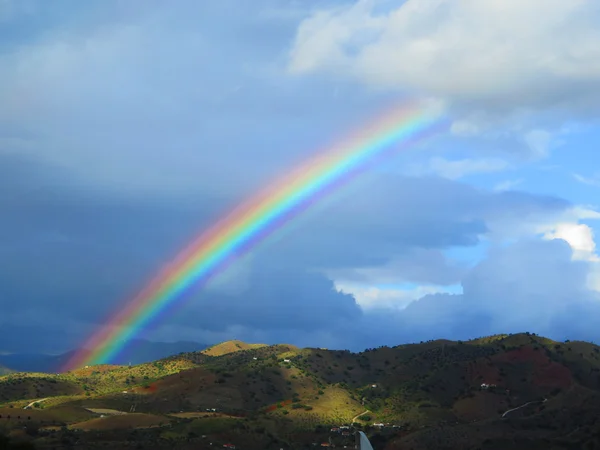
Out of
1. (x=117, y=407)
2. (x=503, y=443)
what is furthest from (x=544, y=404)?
(x=117, y=407)

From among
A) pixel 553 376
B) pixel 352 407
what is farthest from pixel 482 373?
pixel 352 407

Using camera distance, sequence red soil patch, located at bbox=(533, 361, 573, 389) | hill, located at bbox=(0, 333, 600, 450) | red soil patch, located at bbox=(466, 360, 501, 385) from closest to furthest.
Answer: hill, located at bbox=(0, 333, 600, 450) < red soil patch, located at bbox=(533, 361, 573, 389) < red soil patch, located at bbox=(466, 360, 501, 385)

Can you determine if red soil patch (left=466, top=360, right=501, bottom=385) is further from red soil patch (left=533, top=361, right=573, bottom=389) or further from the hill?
red soil patch (left=533, top=361, right=573, bottom=389)

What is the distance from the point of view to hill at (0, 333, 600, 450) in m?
115

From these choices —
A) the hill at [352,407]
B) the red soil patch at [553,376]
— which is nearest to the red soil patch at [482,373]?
the hill at [352,407]

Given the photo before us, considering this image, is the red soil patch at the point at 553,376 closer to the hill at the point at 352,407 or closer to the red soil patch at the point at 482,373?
the hill at the point at 352,407

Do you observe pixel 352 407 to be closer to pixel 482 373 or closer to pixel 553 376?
pixel 482 373

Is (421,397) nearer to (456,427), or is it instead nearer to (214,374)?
(456,427)

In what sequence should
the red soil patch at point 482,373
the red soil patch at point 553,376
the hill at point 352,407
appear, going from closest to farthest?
1. the hill at point 352,407
2. the red soil patch at point 553,376
3. the red soil patch at point 482,373

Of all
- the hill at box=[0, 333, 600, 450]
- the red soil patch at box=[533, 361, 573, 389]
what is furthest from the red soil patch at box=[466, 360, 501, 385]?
the red soil patch at box=[533, 361, 573, 389]

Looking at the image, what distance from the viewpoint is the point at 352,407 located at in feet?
542

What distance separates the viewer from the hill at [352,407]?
376ft

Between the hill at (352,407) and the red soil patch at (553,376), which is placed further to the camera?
the red soil patch at (553,376)

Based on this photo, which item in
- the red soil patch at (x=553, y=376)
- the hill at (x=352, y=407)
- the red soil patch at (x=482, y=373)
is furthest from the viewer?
the red soil patch at (x=482, y=373)
